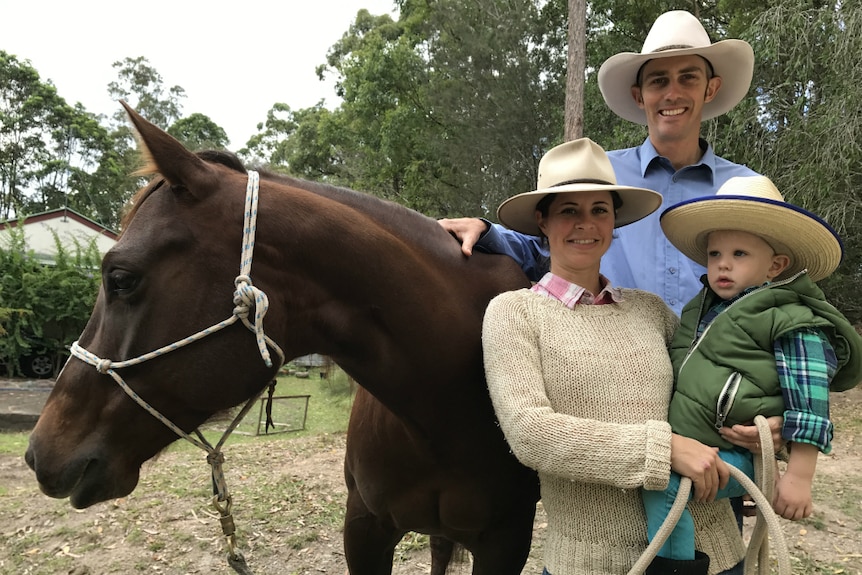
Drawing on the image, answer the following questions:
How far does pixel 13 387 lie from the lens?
48.5 ft

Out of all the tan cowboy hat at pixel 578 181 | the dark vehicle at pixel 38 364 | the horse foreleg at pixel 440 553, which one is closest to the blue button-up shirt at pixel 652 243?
the tan cowboy hat at pixel 578 181

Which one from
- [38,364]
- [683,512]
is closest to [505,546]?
[683,512]

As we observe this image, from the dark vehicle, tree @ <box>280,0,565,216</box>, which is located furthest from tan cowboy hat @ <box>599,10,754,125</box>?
the dark vehicle

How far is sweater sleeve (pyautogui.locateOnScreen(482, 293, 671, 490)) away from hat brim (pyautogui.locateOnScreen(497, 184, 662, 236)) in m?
0.49

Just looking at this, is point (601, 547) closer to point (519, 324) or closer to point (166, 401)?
point (519, 324)

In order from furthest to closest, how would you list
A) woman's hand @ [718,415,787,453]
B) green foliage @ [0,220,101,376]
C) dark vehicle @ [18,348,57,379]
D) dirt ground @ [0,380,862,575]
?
1. dark vehicle @ [18,348,57,379]
2. green foliage @ [0,220,101,376]
3. dirt ground @ [0,380,862,575]
4. woman's hand @ [718,415,787,453]

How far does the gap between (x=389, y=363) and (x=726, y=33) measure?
15778mm

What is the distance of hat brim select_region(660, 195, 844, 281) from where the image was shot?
1.54m

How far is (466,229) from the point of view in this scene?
7.06ft

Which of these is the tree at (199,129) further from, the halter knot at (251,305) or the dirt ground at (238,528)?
the halter knot at (251,305)

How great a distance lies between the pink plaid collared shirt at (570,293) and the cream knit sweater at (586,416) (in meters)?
0.03

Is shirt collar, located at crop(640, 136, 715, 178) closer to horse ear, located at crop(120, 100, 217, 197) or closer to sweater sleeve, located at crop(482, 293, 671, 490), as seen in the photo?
sweater sleeve, located at crop(482, 293, 671, 490)

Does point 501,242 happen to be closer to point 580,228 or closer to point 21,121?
point 580,228

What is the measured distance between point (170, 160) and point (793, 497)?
1.83m
